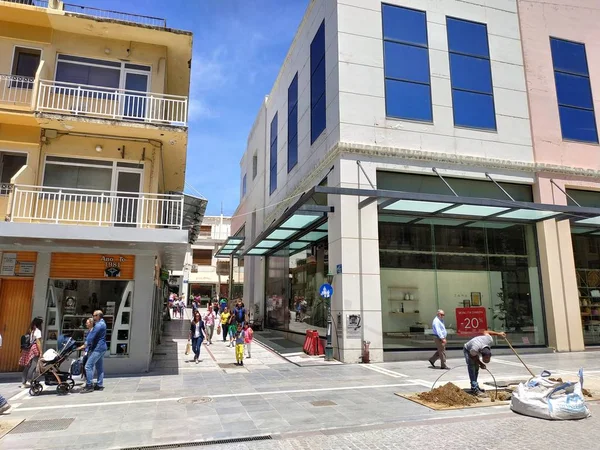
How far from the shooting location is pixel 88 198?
13.0 m

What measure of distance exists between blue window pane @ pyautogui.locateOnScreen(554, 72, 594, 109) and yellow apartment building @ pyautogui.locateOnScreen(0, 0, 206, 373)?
16.0 meters

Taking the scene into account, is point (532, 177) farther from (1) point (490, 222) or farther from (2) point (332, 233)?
(2) point (332, 233)

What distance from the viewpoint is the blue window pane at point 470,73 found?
17.3 meters

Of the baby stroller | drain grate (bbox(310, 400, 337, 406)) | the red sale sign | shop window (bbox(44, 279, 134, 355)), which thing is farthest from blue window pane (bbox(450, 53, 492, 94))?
the baby stroller

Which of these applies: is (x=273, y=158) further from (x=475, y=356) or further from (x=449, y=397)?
(x=449, y=397)

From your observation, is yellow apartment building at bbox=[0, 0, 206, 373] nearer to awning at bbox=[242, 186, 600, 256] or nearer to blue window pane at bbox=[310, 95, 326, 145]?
awning at bbox=[242, 186, 600, 256]

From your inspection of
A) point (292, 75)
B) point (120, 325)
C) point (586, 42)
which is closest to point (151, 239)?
point (120, 325)

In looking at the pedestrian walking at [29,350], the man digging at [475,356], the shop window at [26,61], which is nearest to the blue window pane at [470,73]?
the man digging at [475,356]

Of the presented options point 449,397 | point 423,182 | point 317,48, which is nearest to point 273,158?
point 317,48

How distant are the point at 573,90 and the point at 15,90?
2219 centimetres

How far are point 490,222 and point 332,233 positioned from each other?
270 inches

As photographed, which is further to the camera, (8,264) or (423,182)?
(423,182)

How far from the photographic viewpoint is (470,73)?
1750 cm

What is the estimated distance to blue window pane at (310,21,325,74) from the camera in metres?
18.1
